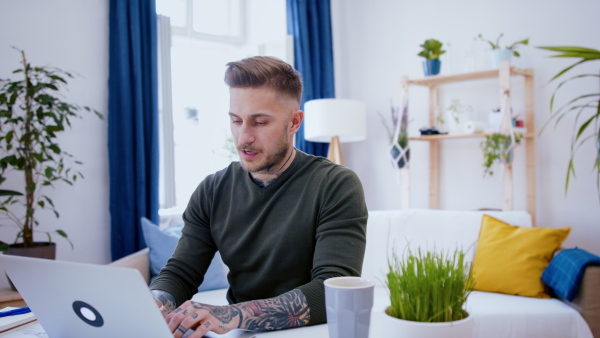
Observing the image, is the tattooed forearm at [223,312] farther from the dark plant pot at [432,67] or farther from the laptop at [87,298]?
the dark plant pot at [432,67]

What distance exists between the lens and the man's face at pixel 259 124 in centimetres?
125

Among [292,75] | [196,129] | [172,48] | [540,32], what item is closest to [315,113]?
[196,129]

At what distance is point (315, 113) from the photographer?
353cm

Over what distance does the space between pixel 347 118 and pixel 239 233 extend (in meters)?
2.28

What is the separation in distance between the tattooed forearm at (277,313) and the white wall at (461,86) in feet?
9.13

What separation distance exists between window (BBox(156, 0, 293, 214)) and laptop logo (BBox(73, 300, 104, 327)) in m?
2.62

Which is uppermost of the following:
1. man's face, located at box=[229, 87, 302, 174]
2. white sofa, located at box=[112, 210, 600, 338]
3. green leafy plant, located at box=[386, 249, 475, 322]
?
man's face, located at box=[229, 87, 302, 174]

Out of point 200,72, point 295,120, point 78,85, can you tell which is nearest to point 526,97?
point 200,72

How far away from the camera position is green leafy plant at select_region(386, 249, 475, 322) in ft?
2.03

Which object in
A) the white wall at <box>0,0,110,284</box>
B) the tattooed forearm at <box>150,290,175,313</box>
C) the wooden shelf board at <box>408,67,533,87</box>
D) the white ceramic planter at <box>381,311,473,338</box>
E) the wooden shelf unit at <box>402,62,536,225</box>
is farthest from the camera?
the wooden shelf board at <box>408,67,533,87</box>

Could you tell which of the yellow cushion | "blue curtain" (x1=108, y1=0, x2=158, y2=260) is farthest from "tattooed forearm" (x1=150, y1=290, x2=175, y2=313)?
"blue curtain" (x1=108, y1=0, x2=158, y2=260)

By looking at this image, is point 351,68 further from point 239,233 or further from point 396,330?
point 396,330

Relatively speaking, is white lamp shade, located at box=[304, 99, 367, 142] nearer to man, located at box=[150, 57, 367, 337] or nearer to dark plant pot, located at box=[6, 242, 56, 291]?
dark plant pot, located at box=[6, 242, 56, 291]

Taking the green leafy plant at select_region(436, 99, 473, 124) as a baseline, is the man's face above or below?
below
